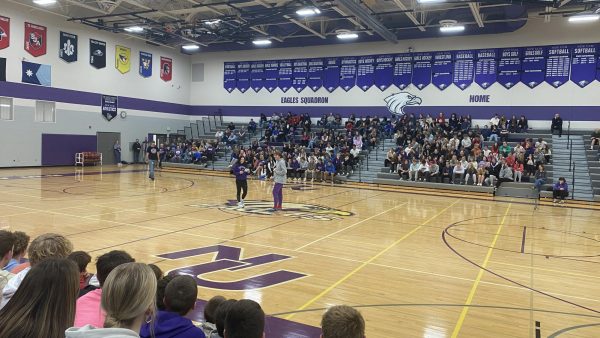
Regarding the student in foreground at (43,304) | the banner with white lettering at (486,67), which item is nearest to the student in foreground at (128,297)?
the student in foreground at (43,304)

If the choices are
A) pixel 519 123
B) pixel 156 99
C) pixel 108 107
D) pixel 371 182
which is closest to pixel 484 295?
pixel 371 182

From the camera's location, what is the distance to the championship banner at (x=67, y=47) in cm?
2452

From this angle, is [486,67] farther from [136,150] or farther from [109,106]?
[109,106]

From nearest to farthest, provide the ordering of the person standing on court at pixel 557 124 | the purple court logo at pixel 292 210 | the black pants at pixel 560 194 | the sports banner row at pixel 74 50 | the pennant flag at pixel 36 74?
the purple court logo at pixel 292 210, the black pants at pixel 560 194, the person standing on court at pixel 557 124, the sports banner row at pixel 74 50, the pennant flag at pixel 36 74

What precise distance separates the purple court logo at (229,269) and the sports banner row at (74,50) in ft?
66.8

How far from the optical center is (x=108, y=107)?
2756 centimetres

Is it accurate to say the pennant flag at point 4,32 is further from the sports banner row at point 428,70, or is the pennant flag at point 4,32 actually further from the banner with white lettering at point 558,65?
the banner with white lettering at point 558,65

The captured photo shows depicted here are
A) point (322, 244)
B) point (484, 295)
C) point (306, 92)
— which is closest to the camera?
point (484, 295)

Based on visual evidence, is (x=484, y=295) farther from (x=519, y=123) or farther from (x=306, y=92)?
(x=306, y=92)

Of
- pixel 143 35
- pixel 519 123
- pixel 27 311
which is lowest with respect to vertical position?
pixel 27 311

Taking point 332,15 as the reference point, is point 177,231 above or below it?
below

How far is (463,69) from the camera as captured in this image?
25000mm

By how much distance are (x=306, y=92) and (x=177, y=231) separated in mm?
21516

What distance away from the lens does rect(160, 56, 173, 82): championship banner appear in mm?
31031
